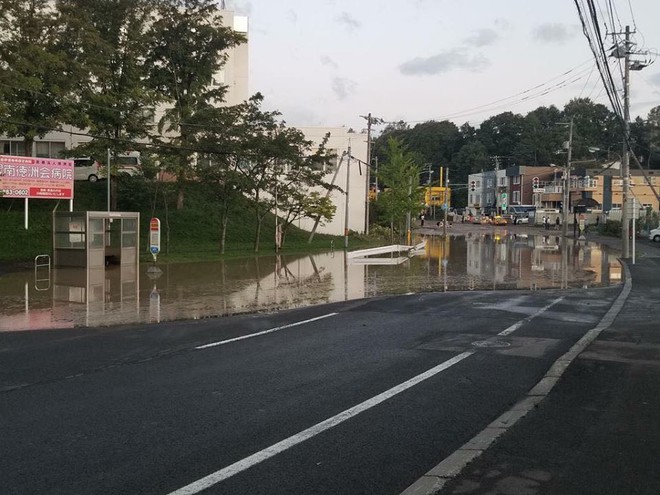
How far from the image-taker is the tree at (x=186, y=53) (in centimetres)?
3553

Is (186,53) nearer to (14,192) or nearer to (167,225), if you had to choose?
(167,225)

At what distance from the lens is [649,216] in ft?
196

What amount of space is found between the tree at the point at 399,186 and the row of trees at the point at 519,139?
57.9m

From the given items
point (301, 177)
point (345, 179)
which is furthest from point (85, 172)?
point (345, 179)

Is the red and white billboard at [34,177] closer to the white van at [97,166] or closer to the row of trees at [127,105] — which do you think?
the row of trees at [127,105]

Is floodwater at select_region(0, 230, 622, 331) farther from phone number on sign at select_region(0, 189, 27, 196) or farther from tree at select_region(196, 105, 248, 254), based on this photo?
phone number on sign at select_region(0, 189, 27, 196)

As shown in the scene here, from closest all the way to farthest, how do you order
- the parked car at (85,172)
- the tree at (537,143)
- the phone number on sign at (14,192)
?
the phone number on sign at (14,192) → the parked car at (85,172) → the tree at (537,143)

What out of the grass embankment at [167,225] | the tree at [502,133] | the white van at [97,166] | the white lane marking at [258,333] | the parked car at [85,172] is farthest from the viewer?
the tree at [502,133]

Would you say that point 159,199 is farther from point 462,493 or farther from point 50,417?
point 462,493

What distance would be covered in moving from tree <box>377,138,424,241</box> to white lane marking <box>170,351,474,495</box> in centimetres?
3936

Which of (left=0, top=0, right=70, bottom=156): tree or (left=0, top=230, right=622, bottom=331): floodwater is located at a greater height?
(left=0, top=0, right=70, bottom=156): tree

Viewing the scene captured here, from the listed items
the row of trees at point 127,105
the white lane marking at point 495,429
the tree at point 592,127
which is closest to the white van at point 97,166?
the row of trees at point 127,105

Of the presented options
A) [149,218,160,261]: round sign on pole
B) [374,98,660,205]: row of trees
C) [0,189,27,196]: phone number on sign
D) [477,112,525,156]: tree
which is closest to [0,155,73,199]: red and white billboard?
[0,189,27,196]: phone number on sign

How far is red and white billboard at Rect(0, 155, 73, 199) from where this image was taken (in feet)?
87.2
